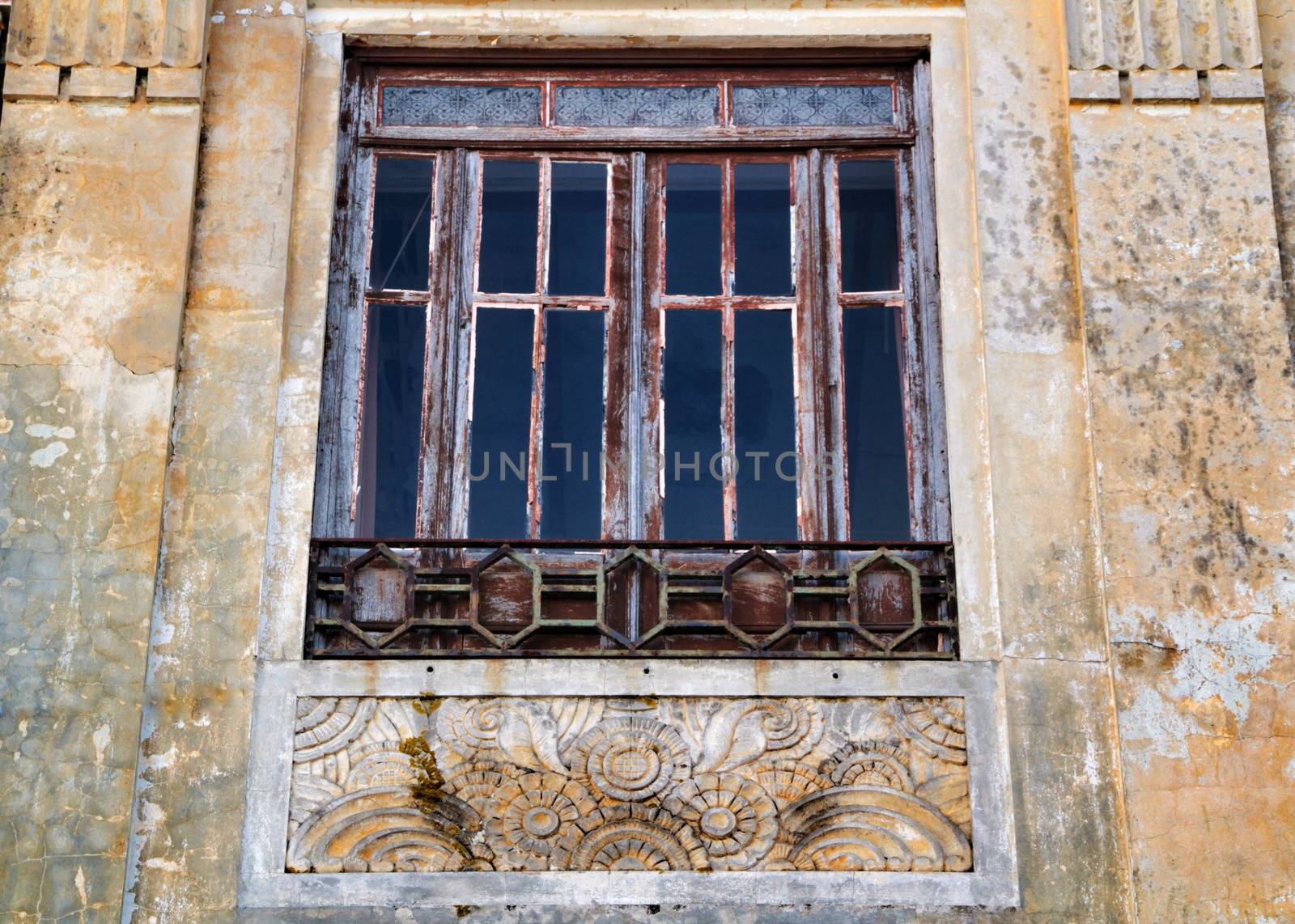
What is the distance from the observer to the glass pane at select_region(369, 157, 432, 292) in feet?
23.0

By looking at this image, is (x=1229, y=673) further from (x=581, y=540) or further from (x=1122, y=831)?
(x=581, y=540)

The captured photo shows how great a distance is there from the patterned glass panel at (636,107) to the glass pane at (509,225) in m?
0.28

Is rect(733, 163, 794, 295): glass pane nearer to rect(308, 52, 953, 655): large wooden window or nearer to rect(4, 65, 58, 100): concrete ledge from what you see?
rect(308, 52, 953, 655): large wooden window

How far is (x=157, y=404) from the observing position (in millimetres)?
6410

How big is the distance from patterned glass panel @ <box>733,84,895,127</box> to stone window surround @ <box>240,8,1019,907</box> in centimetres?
80

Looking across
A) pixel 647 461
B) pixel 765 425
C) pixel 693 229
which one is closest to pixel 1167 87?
pixel 693 229

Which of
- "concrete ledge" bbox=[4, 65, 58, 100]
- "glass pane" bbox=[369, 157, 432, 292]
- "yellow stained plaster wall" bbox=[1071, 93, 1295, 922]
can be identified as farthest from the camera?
"glass pane" bbox=[369, 157, 432, 292]

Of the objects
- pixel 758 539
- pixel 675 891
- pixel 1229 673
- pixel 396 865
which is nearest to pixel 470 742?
pixel 396 865

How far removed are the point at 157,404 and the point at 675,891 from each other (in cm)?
243

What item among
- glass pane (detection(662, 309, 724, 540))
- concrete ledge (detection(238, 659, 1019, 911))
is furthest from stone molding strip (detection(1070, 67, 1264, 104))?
concrete ledge (detection(238, 659, 1019, 911))

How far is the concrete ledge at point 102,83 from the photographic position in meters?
6.81

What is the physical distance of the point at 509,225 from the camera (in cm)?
709

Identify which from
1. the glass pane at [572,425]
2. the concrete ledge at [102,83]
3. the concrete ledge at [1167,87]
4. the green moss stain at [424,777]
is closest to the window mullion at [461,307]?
the glass pane at [572,425]

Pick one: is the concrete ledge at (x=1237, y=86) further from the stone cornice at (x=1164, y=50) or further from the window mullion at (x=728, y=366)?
the window mullion at (x=728, y=366)
